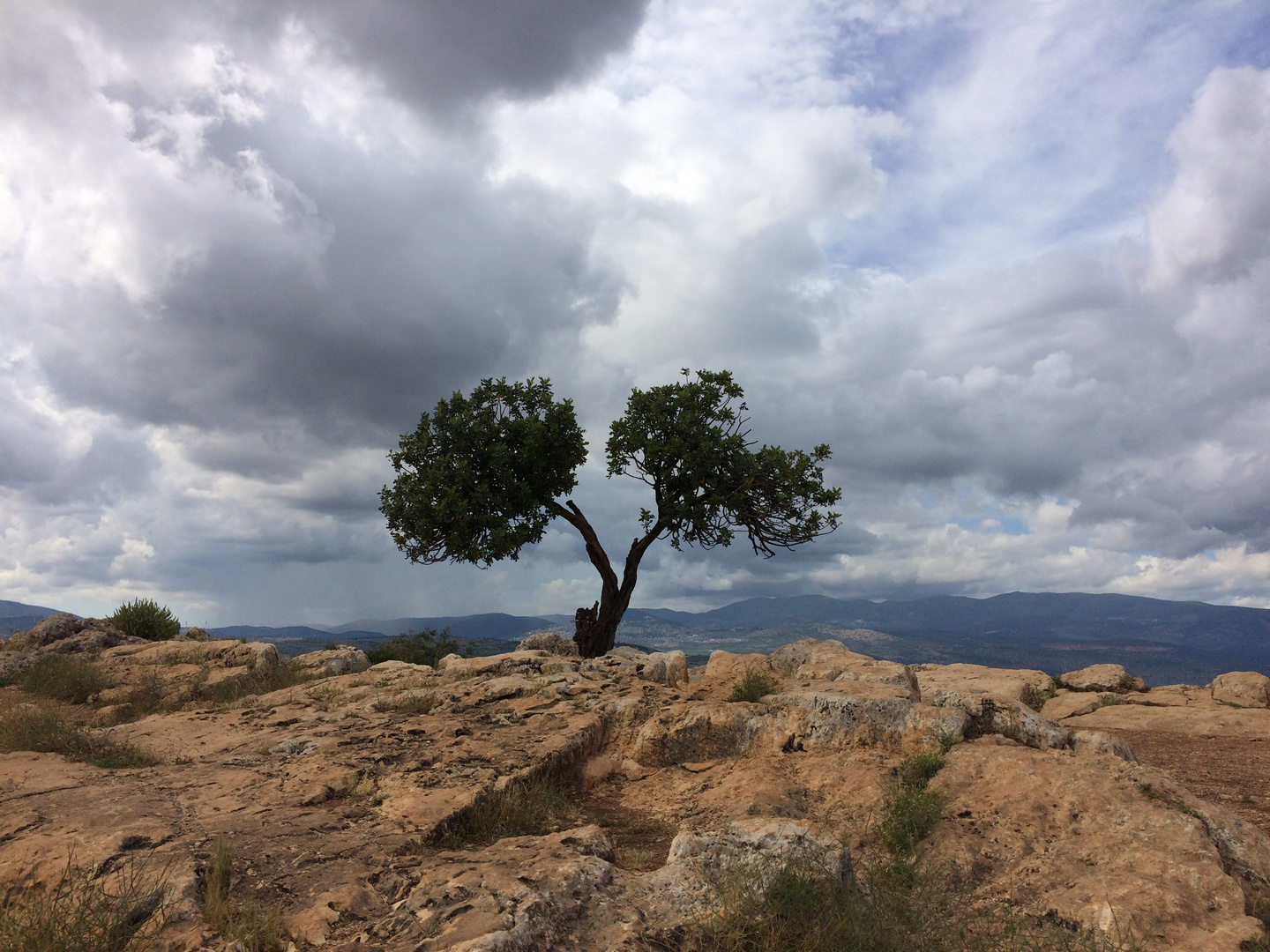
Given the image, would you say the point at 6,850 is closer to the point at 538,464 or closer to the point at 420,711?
the point at 420,711

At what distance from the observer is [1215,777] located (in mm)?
11648

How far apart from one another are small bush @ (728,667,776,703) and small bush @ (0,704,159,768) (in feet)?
30.4

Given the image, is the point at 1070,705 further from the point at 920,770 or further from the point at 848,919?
the point at 848,919

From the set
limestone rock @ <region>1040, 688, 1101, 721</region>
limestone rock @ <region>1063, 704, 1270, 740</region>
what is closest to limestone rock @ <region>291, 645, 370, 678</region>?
limestone rock @ <region>1063, 704, 1270, 740</region>

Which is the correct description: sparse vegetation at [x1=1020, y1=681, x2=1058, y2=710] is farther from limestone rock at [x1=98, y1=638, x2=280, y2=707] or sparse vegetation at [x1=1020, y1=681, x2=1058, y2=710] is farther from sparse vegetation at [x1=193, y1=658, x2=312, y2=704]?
limestone rock at [x1=98, y1=638, x2=280, y2=707]

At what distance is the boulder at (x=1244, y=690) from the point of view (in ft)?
66.0

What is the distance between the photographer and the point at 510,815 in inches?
295

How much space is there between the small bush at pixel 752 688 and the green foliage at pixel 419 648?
1782 cm

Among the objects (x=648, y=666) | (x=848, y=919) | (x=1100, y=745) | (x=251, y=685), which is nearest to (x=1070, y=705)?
(x=1100, y=745)

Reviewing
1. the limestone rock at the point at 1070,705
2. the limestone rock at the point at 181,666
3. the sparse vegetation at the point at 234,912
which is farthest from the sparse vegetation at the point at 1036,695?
the limestone rock at the point at 181,666

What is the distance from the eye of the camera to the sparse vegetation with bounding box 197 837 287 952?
14.3 feet

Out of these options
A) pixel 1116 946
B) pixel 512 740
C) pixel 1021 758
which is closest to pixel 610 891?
pixel 1116 946

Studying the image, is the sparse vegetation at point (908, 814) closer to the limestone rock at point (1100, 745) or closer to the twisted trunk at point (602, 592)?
the limestone rock at point (1100, 745)

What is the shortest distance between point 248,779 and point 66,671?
1259 centimetres
